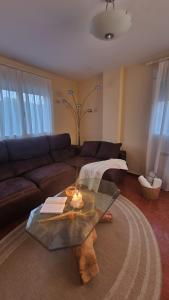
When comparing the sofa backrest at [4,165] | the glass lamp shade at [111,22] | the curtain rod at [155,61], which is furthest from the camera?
the curtain rod at [155,61]

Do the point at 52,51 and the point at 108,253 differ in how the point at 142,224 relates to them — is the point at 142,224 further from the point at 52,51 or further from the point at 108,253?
the point at 52,51

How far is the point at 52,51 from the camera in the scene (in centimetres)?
226

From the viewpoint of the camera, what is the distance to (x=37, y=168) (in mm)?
2564

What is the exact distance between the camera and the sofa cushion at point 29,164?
2.38 meters

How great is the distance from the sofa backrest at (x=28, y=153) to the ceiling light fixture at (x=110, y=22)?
6.42 ft

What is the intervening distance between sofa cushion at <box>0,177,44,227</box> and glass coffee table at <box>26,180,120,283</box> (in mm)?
440

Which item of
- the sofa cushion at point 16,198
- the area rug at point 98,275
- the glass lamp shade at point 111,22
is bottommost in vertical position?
the area rug at point 98,275

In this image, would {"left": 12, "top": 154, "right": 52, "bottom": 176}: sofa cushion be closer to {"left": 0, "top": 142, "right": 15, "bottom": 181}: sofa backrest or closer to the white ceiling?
{"left": 0, "top": 142, "right": 15, "bottom": 181}: sofa backrest

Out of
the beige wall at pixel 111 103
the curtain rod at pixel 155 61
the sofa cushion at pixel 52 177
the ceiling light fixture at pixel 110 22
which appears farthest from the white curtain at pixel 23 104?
the curtain rod at pixel 155 61

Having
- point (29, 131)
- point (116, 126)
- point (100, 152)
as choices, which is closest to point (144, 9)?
point (116, 126)

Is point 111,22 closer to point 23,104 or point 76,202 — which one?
point 76,202

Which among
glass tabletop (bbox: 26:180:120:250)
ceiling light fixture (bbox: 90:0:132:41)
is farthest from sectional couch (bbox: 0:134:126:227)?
ceiling light fixture (bbox: 90:0:132:41)

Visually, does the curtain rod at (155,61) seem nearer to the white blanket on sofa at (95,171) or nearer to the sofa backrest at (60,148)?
the white blanket on sofa at (95,171)

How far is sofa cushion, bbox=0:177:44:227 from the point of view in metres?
1.68
